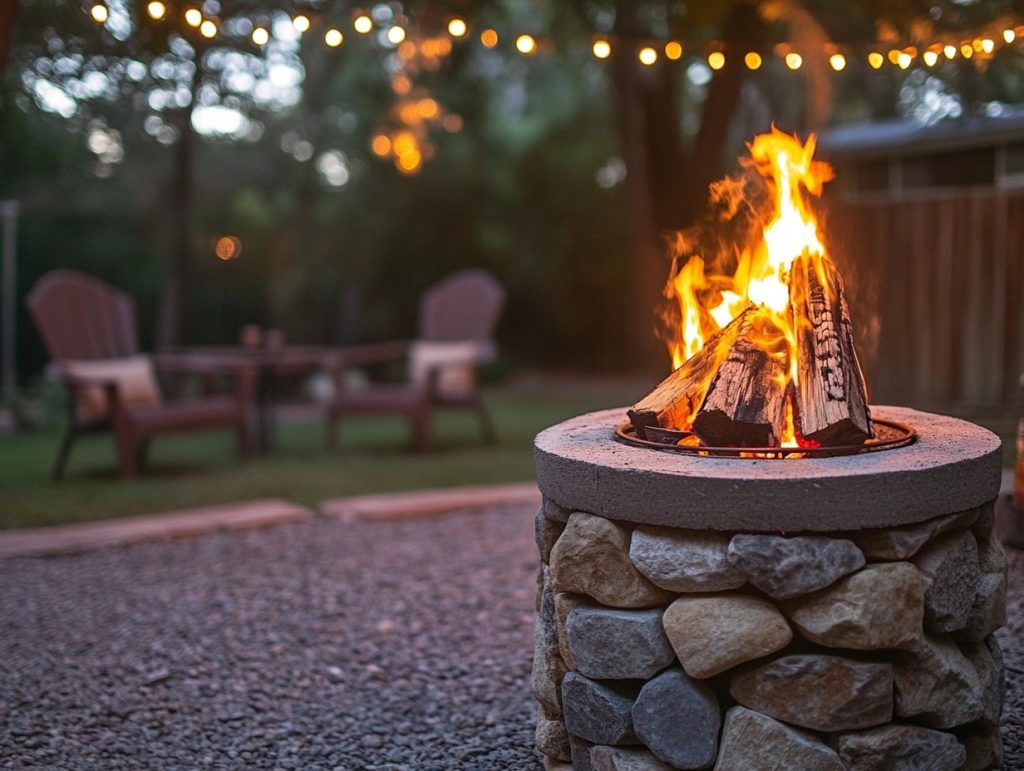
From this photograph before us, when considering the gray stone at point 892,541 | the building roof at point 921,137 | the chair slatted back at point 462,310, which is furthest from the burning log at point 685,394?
the building roof at point 921,137

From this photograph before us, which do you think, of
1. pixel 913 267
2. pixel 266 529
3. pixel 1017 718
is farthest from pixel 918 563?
pixel 913 267

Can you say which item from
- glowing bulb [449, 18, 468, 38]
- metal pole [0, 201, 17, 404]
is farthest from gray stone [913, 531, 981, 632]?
metal pole [0, 201, 17, 404]

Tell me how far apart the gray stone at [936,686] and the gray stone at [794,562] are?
7.9 inches

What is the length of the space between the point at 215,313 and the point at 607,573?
8586 mm

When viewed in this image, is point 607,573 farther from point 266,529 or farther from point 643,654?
point 266,529

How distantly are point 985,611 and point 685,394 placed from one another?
2.24 feet

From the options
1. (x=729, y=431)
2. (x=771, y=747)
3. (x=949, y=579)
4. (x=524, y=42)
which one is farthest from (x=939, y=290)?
(x=771, y=747)

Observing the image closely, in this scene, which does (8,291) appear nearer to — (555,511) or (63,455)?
(63,455)

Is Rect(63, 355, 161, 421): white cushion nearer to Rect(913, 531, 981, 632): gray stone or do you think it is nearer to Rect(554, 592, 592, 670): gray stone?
Rect(554, 592, 592, 670): gray stone

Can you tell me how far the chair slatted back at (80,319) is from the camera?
566cm

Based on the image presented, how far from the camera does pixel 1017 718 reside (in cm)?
233

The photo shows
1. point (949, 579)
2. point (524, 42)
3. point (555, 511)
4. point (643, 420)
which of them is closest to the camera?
point (949, 579)

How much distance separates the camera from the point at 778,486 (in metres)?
1.73

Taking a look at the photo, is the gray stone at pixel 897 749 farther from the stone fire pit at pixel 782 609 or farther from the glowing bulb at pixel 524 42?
the glowing bulb at pixel 524 42
